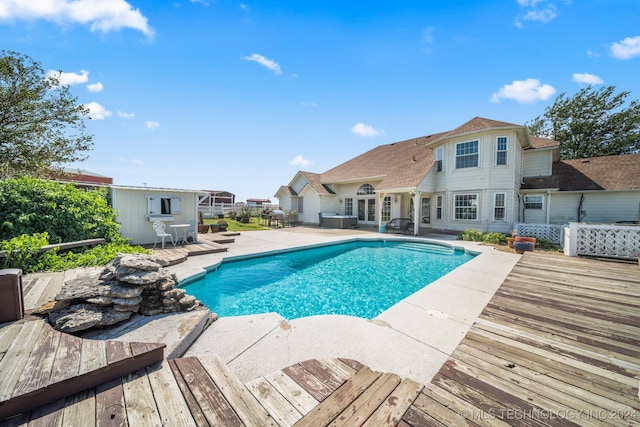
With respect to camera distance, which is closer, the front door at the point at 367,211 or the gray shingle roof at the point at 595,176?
the gray shingle roof at the point at 595,176

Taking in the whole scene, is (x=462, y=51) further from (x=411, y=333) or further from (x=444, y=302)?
(x=411, y=333)

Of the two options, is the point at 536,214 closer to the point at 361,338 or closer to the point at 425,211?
the point at 425,211

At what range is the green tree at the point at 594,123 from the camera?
2080 cm

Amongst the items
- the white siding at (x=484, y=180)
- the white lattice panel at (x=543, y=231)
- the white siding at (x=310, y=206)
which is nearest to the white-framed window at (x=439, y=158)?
the white siding at (x=484, y=180)

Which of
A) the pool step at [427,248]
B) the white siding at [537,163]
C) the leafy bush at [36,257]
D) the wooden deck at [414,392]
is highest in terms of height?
the white siding at [537,163]

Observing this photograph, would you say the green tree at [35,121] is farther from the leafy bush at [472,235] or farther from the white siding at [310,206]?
the leafy bush at [472,235]

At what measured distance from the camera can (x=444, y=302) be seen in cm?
460

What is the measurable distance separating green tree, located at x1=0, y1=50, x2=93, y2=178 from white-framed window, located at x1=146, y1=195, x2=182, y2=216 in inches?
297

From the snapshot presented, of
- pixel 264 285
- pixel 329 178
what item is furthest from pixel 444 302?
pixel 329 178

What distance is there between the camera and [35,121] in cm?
1140

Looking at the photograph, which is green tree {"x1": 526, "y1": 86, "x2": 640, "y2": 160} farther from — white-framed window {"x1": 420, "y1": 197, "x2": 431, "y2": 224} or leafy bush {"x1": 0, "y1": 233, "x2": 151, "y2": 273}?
leafy bush {"x1": 0, "y1": 233, "x2": 151, "y2": 273}

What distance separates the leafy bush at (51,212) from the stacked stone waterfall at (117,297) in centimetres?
444

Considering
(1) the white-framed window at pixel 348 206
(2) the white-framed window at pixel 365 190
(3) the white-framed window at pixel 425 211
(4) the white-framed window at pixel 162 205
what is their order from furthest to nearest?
(1) the white-framed window at pixel 348 206 < (2) the white-framed window at pixel 365 190 < (3) the white-framed window at pixel 425 211 < (4) the white-framed window at pixel 162 205

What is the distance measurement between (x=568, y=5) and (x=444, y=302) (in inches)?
454
